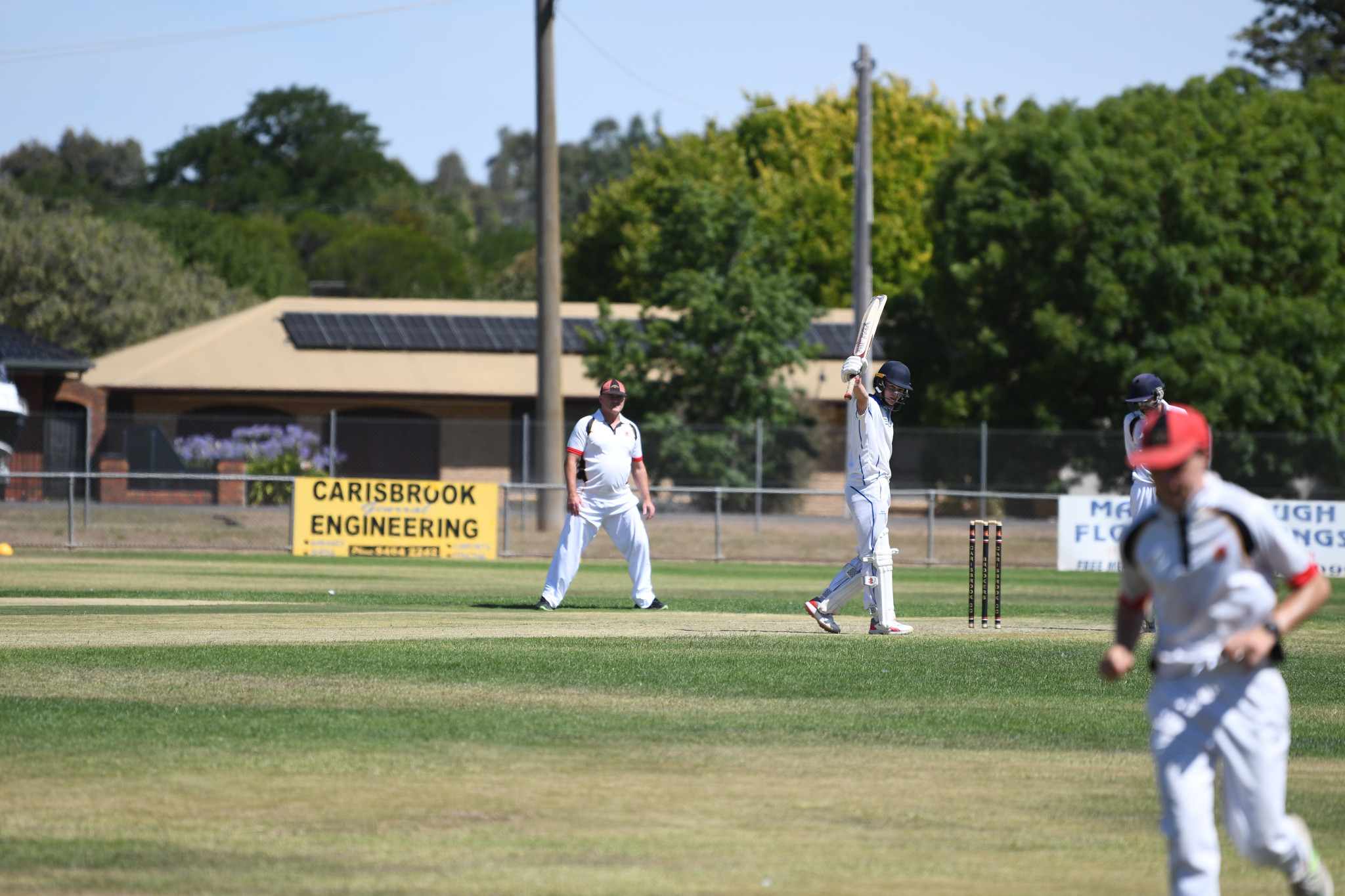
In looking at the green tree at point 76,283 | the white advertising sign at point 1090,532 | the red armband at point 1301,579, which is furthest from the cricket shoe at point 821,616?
the green tree at point 76,283

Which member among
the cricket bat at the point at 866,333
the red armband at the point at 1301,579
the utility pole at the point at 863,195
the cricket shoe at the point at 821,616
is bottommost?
the cricket shoe at the point at 821,616

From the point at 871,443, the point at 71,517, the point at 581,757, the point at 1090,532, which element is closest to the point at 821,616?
the point at 871,443

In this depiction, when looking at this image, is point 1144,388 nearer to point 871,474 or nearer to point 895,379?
point 895,379

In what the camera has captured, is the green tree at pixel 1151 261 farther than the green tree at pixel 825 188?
No

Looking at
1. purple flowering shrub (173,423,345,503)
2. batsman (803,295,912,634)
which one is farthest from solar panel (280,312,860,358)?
batsman (803,295,912,634)

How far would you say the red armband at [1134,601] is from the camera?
5.18 m

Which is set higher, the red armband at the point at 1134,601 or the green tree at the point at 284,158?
the green tree at the point at 284,158

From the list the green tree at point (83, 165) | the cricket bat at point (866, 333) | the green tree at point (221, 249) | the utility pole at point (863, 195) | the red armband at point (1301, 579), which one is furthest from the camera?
the green tree at point (83, 165)

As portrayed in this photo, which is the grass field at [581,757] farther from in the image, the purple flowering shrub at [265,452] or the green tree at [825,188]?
the green tree at [825,188]

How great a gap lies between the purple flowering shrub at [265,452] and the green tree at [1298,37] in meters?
38.8

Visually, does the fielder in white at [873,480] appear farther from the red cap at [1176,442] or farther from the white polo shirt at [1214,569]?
the white polo shirt at [1214,569]

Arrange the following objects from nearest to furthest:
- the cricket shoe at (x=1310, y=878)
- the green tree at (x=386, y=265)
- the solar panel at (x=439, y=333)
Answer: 1. the cricket shoe at (x=1310, y=878)
2. the solar panel at (x=439, y=333)
3. the green tree at (x=386, y=265)

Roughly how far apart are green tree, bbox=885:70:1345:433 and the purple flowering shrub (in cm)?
1565

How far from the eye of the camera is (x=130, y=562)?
22422 millimetres
